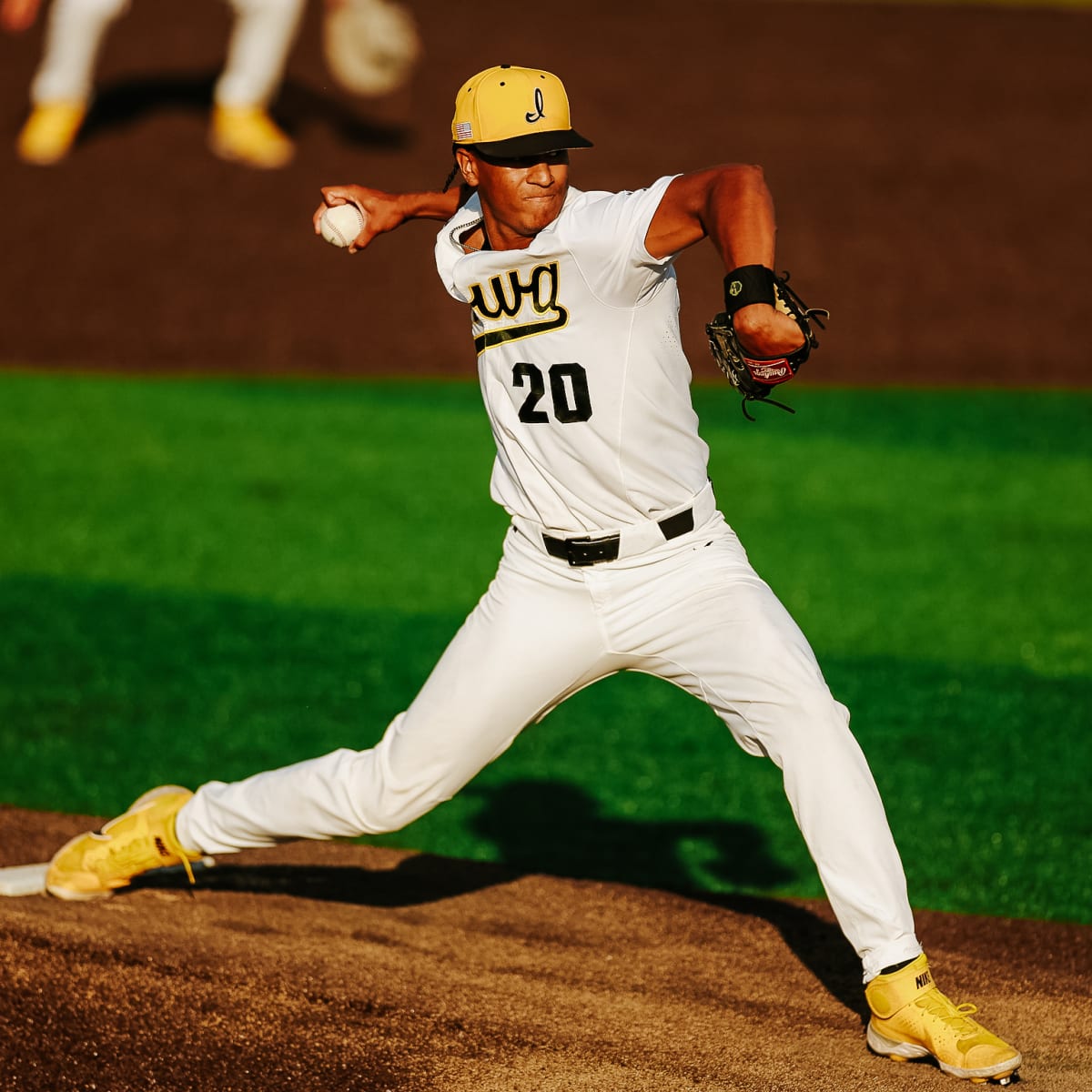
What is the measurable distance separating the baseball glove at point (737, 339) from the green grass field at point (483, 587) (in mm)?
2278

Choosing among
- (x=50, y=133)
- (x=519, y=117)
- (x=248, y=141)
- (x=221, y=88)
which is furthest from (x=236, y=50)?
(x=519, y=117)

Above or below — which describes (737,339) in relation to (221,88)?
below

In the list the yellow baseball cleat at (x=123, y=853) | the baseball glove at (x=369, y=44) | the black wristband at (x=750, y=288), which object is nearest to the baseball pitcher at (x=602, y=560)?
the black wristband at (x=750, y=288)

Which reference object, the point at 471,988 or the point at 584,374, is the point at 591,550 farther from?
the point at 471,988

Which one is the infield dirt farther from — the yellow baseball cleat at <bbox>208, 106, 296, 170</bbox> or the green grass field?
the green grass field

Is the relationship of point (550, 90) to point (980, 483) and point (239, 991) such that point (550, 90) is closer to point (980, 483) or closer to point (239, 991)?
point (239, 991)

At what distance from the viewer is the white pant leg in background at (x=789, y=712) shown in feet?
12.4

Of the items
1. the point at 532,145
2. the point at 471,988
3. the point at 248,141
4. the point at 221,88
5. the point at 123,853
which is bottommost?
the point at 471,988

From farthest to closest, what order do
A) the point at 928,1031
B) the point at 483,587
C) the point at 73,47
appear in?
the point at 73,47
the point at 483,587
the point at 928,1031

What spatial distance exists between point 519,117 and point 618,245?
1.44ft

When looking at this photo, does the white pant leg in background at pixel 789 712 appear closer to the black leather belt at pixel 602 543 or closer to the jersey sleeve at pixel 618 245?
the black leather belt at pixel 602 543

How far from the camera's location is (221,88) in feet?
59.4

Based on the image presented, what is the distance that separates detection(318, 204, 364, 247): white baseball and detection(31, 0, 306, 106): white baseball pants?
539 inches

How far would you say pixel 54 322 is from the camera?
578 inches
